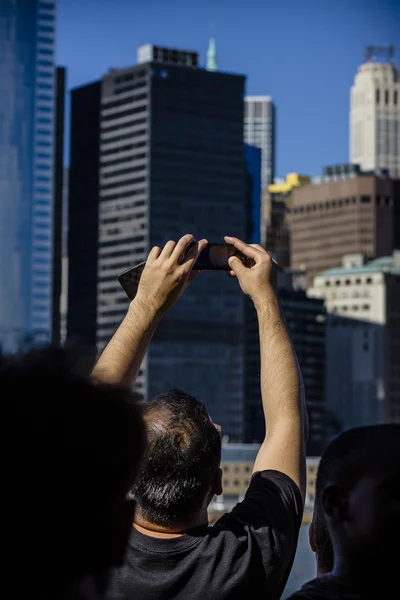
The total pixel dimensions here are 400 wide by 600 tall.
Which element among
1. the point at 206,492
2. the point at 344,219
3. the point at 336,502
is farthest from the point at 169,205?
the point at 336,502

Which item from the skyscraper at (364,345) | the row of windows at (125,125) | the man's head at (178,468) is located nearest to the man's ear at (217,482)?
the man's head at (178,468)

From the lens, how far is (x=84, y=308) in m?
160

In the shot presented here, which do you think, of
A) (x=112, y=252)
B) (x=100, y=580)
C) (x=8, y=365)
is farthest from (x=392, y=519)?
(x=112, y=252)

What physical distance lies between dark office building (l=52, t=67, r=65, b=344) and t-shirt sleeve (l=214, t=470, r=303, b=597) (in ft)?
462

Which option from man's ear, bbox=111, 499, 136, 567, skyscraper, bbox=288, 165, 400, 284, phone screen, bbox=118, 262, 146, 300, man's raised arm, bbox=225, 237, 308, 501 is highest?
skyscraper, bbox=288, 165, 400, 284

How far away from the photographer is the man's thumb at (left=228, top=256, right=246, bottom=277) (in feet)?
14.2

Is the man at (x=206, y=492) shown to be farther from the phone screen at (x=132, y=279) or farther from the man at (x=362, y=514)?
the man at (x=362, y=514)

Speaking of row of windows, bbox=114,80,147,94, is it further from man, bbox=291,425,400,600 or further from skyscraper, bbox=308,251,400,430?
man, bbox=291,425,400,600

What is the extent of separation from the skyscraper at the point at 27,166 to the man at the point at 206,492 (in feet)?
439

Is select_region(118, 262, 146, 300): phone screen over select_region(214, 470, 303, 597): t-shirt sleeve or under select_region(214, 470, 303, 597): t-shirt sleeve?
over

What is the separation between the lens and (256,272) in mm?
4305

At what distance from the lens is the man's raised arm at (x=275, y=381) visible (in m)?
4.04

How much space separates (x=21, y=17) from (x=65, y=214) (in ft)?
82.0

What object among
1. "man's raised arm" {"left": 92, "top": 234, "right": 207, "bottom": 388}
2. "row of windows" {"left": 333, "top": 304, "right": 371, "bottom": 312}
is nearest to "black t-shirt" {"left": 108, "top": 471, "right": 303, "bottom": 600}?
"man's raised arm" {"left": 92, "top": 234, "right": 207, "bottom": 388}
